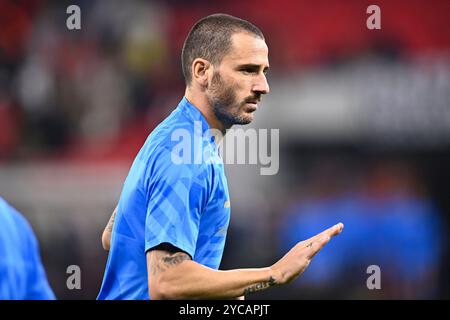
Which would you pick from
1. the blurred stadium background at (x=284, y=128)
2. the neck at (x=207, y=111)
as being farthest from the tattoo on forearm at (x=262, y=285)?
the blurred stadium background at (x=284, y=128)

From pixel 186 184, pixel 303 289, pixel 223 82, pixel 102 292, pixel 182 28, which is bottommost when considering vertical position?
pixel 303 289

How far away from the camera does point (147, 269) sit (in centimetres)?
427

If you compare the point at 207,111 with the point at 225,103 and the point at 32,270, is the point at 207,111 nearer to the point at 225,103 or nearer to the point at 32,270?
the point at 225,103

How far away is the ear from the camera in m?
4.66

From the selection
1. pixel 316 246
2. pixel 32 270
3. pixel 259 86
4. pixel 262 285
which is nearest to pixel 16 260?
pixel 32 270

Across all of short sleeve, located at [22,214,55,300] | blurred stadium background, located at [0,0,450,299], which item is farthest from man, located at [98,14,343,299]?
blurred stadium background, located at [0,0,450,299]

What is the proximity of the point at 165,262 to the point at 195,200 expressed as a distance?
1.06 feet

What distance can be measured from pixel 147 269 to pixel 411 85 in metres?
8.52

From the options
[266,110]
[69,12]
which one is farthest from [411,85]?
[69,12]

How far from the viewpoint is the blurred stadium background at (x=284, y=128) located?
36.6 ft

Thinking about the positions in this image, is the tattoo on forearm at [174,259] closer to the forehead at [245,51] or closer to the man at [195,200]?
the man at [195,200]

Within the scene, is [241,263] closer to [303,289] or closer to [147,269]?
[303,289]

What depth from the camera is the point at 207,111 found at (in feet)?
15.3

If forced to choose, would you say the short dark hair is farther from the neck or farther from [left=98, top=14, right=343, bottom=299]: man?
the neck
